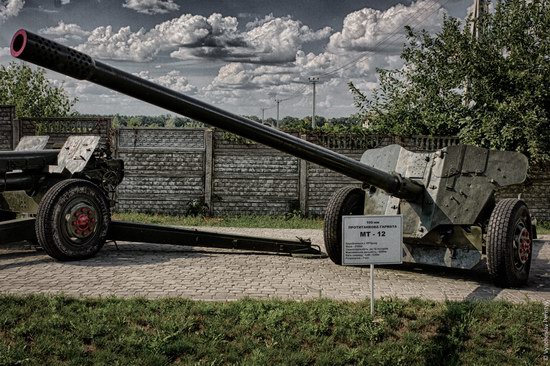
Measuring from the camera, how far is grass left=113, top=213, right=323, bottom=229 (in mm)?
12672

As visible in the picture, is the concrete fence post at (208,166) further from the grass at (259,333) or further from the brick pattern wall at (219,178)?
the grass at (259,333)

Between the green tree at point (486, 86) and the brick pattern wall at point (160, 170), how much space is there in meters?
4.49

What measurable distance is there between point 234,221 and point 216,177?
1245mm

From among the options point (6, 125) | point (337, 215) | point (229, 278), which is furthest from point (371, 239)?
point (6, 125)

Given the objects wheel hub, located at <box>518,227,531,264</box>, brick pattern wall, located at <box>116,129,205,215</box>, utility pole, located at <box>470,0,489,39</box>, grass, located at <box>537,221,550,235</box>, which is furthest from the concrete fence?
wheel hub, located at <box>518,227,531,264</box>

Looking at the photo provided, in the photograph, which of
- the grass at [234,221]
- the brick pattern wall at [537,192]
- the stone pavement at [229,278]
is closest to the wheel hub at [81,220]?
the stone pavement at [229,278]

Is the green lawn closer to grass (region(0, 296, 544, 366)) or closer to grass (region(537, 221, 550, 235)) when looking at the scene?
grass (region(537, 221, 550, 235))

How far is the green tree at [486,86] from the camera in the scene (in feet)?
44.3

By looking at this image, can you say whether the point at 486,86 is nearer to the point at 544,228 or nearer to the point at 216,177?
the point at 544,228

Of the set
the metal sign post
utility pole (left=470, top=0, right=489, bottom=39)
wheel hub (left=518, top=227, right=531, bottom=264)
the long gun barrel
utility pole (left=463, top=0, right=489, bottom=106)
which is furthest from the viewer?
utility pole (left=470, top=0, right=489, bottom=39)

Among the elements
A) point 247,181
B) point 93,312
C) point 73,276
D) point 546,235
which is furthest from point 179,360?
point 546,235

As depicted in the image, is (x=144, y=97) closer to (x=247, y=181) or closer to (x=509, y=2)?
(x=247, y=181)

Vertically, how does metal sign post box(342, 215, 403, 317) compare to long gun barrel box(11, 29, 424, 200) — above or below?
below

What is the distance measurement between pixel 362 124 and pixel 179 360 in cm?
Result: 1169
